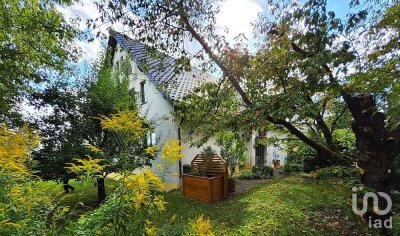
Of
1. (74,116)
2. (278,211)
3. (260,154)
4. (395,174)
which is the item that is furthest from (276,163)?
(74,116)

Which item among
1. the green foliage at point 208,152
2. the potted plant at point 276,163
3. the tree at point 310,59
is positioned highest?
the tree at point 310,59

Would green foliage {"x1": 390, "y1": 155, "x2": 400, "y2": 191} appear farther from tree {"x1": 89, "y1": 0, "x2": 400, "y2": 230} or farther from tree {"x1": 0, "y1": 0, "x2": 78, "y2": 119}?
tree {"x1": 0, "y1": 0, "x2": 78, "y2": 119}

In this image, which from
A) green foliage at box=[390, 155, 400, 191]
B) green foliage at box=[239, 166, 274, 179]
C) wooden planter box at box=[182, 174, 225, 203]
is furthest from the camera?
green foliage at box=[239, 166, 274, 179]

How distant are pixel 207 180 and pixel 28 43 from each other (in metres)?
6.77

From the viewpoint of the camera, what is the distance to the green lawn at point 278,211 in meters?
4.42

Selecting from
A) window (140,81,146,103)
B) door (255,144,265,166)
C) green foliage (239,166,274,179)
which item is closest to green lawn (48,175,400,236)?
green foliage (239,166,274,179)

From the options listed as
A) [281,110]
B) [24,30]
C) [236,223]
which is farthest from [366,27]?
[24,30]

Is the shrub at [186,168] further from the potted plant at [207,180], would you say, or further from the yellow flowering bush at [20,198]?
the yellow flowering bush at [20,198]

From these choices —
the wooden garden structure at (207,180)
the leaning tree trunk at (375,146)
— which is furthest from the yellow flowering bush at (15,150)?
the wooden garden structure at (207,180)

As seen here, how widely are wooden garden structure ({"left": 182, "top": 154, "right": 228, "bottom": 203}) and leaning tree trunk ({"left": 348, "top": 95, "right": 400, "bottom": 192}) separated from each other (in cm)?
438

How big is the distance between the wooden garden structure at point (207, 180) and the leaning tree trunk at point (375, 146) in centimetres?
438

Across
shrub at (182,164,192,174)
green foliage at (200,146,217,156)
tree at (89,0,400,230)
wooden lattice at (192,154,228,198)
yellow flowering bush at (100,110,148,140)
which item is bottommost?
shrub at (182,164,192,174)

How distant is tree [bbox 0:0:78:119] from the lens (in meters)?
6.16

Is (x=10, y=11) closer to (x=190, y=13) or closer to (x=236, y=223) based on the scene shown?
(x=190, y=13)
